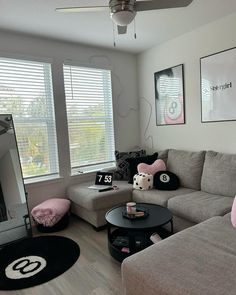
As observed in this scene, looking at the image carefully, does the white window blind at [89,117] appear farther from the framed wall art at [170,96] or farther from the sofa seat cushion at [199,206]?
the sofa seat cushion at [199,206]

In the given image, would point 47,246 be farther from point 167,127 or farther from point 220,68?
point 220,68

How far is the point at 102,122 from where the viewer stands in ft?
12.7

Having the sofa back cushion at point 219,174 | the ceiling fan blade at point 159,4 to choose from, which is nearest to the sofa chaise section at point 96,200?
the sofa back cushion at point 219,174

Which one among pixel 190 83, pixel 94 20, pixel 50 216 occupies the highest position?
pixel 94 20

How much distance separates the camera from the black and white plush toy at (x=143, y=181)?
3070mm

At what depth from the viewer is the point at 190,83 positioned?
3.35 metres

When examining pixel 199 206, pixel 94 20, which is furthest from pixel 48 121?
pixel 199 206

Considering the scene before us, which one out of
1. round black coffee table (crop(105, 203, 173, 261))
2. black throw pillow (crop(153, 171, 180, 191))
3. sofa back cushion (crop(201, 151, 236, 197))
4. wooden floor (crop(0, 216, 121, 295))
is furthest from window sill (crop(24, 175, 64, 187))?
sofa back cushion (crop(201, 151, 236, 197))

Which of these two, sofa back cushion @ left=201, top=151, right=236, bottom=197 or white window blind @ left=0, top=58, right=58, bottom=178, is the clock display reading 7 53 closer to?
white window blind @ left=0, top=58, right=58, bottom=178

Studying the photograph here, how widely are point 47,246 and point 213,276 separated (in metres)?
1.89

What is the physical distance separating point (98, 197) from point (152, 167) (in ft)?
2.90

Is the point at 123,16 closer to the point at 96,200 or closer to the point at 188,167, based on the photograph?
the point at 96,200

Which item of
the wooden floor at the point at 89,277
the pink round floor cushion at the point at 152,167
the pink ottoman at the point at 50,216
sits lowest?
the wooden floor at the point at 89,277

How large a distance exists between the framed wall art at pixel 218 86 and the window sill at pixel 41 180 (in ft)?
7.19
